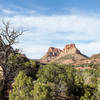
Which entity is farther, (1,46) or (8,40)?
(1,46)

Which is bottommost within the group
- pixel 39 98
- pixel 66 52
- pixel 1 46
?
pixel 39 98

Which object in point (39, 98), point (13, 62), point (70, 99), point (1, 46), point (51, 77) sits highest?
point (1, 46)

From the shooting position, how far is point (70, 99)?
18.8m

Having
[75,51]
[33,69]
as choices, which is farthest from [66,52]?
[33,69]

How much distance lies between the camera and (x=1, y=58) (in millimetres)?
20000

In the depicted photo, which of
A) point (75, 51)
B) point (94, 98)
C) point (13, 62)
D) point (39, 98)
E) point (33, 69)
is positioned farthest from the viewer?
point (75, 51)

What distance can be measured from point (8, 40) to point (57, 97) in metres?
9.20

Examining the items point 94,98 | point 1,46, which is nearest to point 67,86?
point 94,98

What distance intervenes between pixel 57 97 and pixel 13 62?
8042 mm

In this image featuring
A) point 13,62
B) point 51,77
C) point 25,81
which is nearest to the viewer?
point 25,81

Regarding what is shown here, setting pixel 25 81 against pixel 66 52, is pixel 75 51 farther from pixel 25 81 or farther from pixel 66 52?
pixel 25 81

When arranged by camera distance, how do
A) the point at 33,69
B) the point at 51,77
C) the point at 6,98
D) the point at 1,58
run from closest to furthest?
the point at 6,98 < the point at 51,77 < the point at 1,58 < the point at 33,69

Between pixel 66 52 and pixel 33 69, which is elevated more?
pixel 66 52

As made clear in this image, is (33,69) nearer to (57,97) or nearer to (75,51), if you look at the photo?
(57,97)
